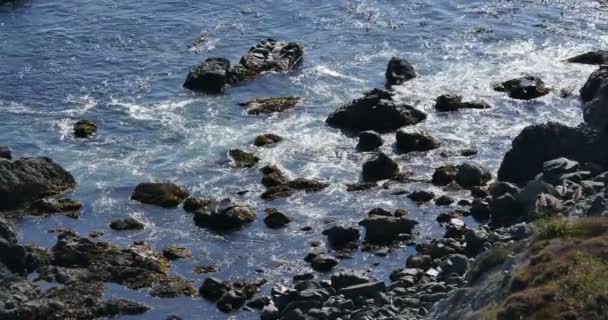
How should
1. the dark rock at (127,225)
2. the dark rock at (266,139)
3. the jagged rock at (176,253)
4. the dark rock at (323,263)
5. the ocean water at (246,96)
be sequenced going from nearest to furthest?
the dark rock at (323,263), the jagged rock at (176,253), the ocean water at (246,96), the dark rock at (127,225), the dark rock at (266,139)

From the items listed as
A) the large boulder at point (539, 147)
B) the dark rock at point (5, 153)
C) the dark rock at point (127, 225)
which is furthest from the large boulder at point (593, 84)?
the dark rock at point (5, 153)

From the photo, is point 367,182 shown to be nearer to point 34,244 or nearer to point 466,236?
point 466,236

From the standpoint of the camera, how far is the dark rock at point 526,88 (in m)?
66.2

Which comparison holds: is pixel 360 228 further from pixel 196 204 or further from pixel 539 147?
pixel 539 147

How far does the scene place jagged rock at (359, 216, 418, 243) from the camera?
161ft

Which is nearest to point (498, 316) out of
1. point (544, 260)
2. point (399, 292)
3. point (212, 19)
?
point (544, 260)

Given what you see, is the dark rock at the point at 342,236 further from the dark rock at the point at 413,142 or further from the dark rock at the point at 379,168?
the dark rock at the point at 413,142

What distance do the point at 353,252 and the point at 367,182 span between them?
8060mm

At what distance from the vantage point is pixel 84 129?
2457 inches

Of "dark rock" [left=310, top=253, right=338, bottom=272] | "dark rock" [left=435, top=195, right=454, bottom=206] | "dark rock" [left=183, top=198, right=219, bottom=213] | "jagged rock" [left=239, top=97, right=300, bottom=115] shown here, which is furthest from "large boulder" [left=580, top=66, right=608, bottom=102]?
"dark rock" [left=183, top=198, right=219, bottom=213]

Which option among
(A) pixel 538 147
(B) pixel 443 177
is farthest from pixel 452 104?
(A) pixel 538 147

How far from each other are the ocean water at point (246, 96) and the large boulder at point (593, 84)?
697 millimetres

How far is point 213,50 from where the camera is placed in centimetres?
7619

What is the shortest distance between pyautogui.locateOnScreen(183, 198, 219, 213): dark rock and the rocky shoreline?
62 mm
